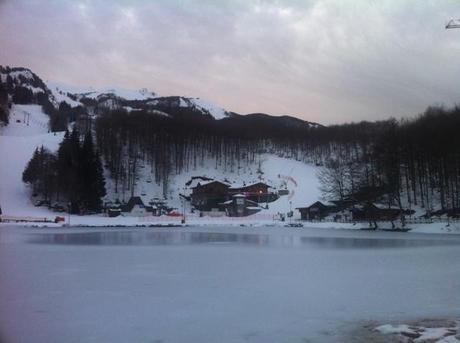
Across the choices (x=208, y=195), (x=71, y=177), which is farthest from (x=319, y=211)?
(x=71, y=177)

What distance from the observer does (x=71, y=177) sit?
76562mm

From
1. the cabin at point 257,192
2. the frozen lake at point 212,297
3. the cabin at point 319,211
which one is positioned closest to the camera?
the frozen lake at point 212,297

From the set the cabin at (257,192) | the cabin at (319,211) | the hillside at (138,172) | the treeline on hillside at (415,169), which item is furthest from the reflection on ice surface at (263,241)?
the cabin at (257,192)

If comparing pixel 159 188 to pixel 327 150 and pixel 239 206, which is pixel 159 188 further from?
pixel 327 150

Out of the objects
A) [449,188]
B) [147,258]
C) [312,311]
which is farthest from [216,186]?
[312,311]

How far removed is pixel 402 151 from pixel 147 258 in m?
61.8

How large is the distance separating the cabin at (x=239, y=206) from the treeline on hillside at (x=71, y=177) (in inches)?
968

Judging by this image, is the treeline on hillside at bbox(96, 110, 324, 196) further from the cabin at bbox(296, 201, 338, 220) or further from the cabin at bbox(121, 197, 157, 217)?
the cabin at bbox(296, 201, 338, 220)

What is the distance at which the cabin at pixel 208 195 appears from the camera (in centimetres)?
9488

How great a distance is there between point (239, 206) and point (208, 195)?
286 inches

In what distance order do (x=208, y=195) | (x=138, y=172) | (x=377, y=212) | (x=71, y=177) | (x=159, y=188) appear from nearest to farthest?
(x=377, y=212) → (x=71, y=177) → (x=208, y=195) → (x=159, y=188) → (x=138, y=172)

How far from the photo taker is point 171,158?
112062mm

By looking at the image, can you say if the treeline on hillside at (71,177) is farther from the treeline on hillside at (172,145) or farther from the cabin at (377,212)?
the cabin at (377,212)

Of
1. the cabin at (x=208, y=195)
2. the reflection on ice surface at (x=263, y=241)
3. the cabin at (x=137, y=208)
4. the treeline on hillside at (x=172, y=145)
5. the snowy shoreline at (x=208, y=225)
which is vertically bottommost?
the reflection on ice surface at (x=263, y=241)
